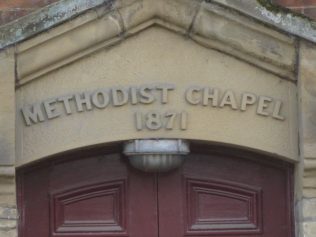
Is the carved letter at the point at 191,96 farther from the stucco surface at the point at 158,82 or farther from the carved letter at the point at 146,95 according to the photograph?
the carved letter at the point at 146,95

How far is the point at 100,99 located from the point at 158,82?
0.29 metres

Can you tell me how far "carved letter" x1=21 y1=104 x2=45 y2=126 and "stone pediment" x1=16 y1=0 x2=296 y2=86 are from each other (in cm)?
13

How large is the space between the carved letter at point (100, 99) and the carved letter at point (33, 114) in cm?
26

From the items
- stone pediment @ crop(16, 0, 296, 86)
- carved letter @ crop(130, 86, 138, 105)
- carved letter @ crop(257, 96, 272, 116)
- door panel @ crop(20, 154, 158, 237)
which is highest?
stone pediment @ crop(16, 0, 296, 86)

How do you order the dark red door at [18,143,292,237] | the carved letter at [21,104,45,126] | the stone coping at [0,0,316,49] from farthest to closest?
1. the dark red door at [18,143,292,237]
2. the carved letter at [21,104,45,126]
3. the stone coping at [0,0,316,49]

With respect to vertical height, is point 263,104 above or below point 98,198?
above

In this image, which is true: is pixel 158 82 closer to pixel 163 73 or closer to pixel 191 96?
pixel 163 73

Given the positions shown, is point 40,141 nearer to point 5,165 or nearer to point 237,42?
point 5,165

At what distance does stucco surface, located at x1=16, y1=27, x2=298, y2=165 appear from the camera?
5.81 metres

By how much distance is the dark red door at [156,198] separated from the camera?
6.05m

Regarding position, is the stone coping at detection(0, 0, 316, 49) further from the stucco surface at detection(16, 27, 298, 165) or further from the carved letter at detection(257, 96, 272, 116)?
the carved letter at detection(257, 96, 272, 116)

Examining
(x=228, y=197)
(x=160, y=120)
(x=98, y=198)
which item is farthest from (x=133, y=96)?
(x=228, y=197)

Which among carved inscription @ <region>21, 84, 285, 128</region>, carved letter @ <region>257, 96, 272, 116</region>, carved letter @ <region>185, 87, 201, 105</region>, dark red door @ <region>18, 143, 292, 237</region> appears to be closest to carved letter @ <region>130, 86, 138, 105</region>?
carved inscription @ <region>21, 84, 285, 128</region>

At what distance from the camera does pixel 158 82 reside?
587cm
